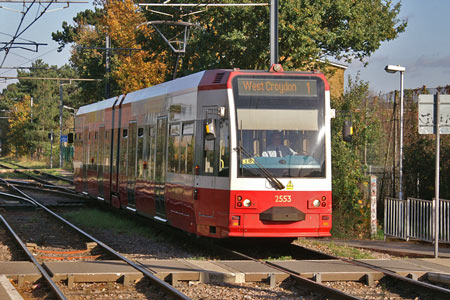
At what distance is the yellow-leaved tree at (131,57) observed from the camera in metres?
33.3

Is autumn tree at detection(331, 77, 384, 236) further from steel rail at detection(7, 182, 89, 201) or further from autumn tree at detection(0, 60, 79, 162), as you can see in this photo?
autumn tree at detection(0, 60, 79, 162)

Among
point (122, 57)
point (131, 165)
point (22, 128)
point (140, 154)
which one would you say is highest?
point (122, 57)

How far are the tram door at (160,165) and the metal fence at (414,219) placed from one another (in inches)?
223

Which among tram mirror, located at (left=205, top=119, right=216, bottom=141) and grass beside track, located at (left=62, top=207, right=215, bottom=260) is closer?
tram mirror, located at (left=205, top=119, right=216, bottom=141)

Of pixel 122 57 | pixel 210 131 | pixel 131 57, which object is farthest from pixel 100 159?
pixel 122 57

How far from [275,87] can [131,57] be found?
89.4ft

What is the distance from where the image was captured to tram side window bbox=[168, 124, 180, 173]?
1451 centimetres

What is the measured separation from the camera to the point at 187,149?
13.9 m

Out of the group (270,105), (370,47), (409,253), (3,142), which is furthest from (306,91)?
(3,142)

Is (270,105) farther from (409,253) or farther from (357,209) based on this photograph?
(357,209)

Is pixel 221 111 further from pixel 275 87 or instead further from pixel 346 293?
pixel 346 293

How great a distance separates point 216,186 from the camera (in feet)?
41.3

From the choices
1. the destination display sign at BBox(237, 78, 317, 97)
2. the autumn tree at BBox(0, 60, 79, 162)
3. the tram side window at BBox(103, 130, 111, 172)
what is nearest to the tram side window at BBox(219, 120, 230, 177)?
the destination display sign at BBox(237, 78, 317, 97)

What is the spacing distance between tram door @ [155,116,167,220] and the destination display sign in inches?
132
